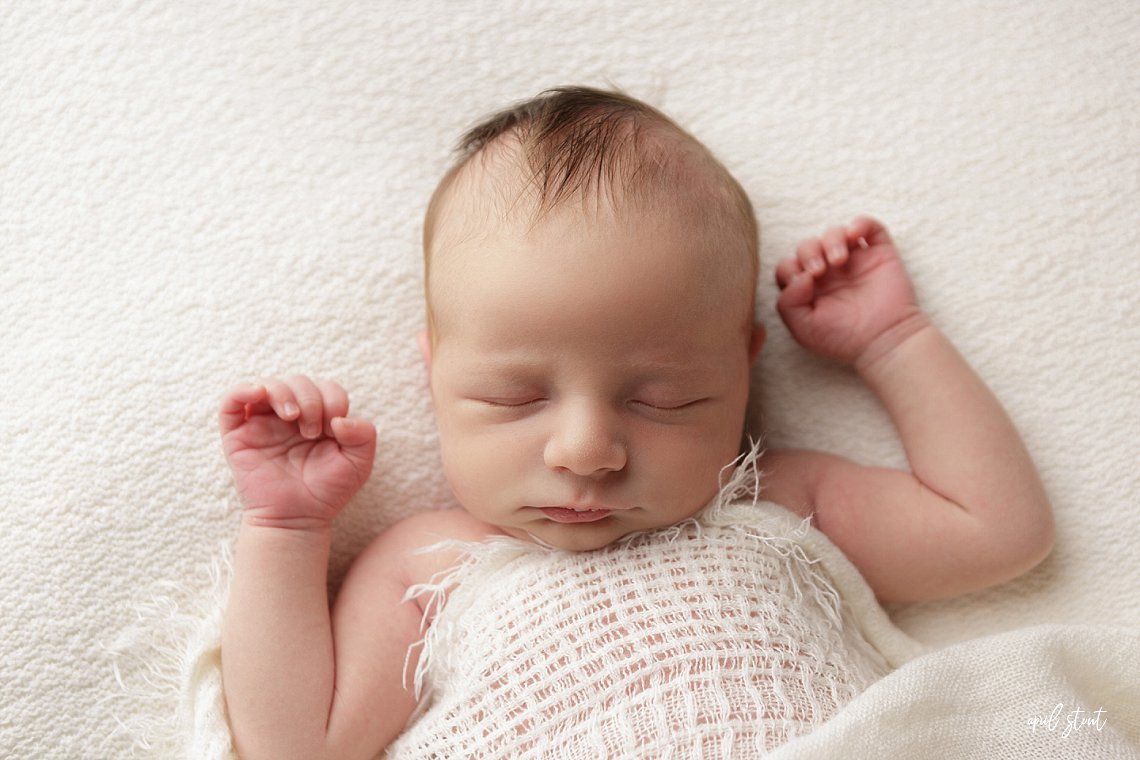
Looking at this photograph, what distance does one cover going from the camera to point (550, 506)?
4.68 feet

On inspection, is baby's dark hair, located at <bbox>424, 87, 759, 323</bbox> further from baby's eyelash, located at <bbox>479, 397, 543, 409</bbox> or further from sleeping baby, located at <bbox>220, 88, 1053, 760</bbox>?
baby's eyelash, located at <bbox>479, 397, 543, 409</bbox>

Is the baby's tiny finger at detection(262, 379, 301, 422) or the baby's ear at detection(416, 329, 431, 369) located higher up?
the baby's ear at detection(416, 329, 431, 369)

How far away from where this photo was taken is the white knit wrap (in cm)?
135

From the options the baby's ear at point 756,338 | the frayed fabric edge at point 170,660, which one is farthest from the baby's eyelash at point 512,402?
the frayed fabric edge at point 170,660

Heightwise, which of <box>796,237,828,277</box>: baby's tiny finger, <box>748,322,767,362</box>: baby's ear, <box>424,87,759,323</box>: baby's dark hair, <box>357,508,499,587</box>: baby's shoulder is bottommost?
<box>357,508,499,587</box>: baby's shoulder

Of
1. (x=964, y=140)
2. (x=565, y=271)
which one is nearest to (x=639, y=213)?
(x=565, y=271)

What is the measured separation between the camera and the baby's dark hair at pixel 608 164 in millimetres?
1386

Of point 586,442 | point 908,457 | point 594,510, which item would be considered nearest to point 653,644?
point 594,510

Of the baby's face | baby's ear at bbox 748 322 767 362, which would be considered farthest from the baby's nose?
baby's ear at bbox 748 322 767 362

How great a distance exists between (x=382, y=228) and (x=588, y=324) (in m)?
0.47

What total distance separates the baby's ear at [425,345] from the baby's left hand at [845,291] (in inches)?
21.7

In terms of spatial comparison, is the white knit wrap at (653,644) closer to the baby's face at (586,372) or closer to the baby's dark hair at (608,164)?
the baby's face at (586,372)

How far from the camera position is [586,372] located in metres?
1.36

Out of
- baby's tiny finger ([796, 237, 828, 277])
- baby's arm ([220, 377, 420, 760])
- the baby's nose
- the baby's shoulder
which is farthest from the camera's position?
baby's tiny finger ([796, 237, 828, 277])
